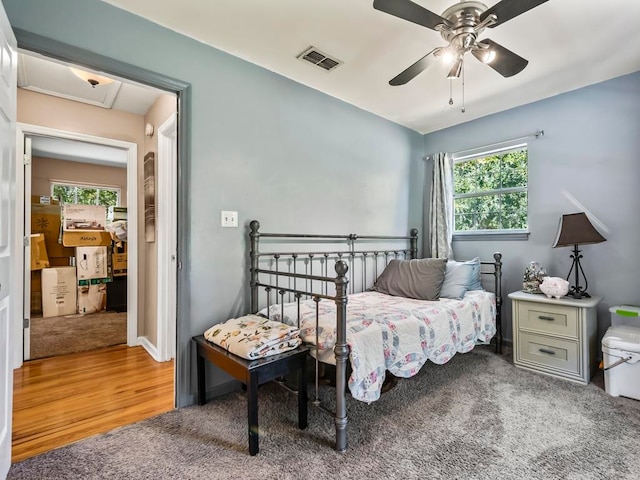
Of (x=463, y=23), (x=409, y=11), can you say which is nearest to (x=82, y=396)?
(x=409, y=11)

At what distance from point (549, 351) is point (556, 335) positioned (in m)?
0.13

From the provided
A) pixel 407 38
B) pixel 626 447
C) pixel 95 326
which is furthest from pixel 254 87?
pixel 95 326

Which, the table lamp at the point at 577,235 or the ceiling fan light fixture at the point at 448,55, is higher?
the ceiling fan light fixture at the point at 448,55

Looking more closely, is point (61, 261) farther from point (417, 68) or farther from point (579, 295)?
point (579, 295)

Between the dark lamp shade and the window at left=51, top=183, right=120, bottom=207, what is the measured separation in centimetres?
648

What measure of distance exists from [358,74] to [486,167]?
1787 mm

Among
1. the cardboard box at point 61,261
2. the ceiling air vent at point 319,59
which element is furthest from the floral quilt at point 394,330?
the cardboard box at point 61,261

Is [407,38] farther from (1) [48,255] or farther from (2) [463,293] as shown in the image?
(1) [48,255]

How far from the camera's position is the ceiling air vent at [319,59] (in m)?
2.21

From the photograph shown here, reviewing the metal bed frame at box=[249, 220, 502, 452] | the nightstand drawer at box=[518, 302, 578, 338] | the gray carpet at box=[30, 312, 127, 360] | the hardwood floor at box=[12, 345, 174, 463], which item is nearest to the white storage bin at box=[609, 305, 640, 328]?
→ the nightstand drawer at box=[518, 302, 578, 338]

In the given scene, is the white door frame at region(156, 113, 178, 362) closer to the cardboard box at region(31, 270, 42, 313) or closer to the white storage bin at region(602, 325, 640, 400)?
the cardboard box at region(31, 270, 42, 313)

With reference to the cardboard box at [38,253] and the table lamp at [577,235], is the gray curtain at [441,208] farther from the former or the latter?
the cardboard box at [38,253]

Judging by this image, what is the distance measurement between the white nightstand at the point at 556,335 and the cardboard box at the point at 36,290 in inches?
231

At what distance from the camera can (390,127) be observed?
346 centimetres
